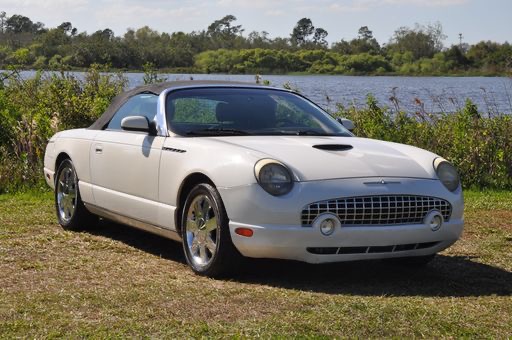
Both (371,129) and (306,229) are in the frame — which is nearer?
(306,229)

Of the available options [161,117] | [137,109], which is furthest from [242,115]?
[137,109]

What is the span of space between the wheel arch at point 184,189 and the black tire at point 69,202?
1.87 m

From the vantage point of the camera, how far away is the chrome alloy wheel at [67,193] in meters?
8.70

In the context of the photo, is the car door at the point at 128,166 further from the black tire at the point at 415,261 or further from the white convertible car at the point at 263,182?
the black tire at the point at 415,261

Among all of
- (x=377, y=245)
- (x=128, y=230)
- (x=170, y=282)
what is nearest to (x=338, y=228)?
(x=377, y=245)

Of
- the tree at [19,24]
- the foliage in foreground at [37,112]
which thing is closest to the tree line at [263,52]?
the tree at [19,24]

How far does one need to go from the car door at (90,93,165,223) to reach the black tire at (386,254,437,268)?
1974 millimetres

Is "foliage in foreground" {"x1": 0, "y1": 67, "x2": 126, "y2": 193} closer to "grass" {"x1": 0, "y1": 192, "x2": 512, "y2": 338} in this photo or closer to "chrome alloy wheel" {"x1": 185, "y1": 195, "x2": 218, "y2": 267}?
"grass" {"x1": 0, "y1": 192, "x2": 512, "y2": 338}

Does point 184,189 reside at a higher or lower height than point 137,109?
lower

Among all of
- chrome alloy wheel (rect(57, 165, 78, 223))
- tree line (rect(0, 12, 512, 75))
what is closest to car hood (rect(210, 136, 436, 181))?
chrome alloy wheel (rect(57, 165, 78, 223))

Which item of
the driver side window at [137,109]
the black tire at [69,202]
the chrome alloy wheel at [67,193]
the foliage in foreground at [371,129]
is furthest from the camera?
the foliage in foreground at [371,129]

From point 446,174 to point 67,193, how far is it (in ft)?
12.7

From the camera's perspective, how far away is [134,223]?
761 centimetres

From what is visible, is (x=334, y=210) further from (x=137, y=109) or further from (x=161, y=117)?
(x=137, y=109)
